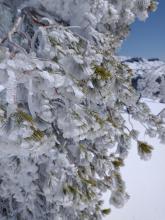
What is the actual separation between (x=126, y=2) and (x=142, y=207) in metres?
6.16

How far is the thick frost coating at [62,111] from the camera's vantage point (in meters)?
2.40

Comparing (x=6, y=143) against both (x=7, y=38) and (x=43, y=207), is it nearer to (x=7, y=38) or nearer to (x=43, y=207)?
(x=7, y=38)

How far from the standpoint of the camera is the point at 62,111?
3.04 m

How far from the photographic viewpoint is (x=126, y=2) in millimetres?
5254

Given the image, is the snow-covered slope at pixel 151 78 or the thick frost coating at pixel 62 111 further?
the snow-covered slope at pixel 151 78

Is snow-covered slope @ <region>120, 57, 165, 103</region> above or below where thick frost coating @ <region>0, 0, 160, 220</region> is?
above

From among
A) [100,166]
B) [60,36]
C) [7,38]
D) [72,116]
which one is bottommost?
[100,166]

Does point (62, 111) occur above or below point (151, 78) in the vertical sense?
below

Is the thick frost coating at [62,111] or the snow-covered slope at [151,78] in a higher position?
the snow-covered slope at [151,78]

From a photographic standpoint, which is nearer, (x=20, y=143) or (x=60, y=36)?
(x=20, y=143)

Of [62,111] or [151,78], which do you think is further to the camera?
[151,78]

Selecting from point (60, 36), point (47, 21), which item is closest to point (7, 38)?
point (60, 36)

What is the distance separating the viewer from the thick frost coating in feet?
7.88

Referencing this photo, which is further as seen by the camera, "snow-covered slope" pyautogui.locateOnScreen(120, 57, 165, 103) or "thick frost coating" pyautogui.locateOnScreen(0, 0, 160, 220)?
"snow-covered slope" pyautogui.locateOnScreen(120, 57, 165, 103)
